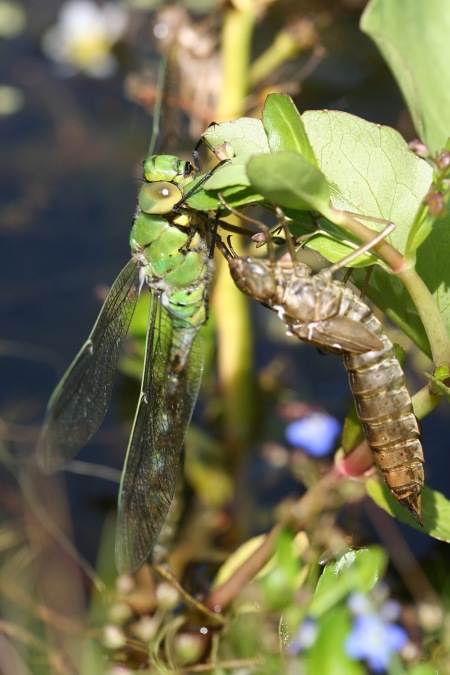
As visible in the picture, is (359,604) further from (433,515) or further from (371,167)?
(371,167)

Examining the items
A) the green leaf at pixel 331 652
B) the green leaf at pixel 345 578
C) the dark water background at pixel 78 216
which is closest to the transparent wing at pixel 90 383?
the dark water background at pixel 78 216

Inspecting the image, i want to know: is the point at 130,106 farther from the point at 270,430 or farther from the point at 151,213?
the point at 151,213

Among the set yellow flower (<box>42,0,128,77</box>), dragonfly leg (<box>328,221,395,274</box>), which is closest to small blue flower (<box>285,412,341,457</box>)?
dragonfly leg (<box>328,221,395,274</box>)

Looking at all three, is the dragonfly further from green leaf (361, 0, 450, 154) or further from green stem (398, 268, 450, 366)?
green leaf (361, 0, 450, 154)

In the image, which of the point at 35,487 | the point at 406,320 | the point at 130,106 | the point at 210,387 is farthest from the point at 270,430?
the point at 130,106

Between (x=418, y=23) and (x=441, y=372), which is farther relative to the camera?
(x=418, y=23)

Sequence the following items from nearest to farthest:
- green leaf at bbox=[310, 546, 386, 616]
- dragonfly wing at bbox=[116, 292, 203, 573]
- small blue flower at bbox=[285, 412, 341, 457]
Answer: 1. green leaf at bbox=[310, 546, 386, 616]
2. dragonfly wing at bbox=[116, 292, 203, 573]
3. small blue flower at bbox=[285, 412, 341, 457]
